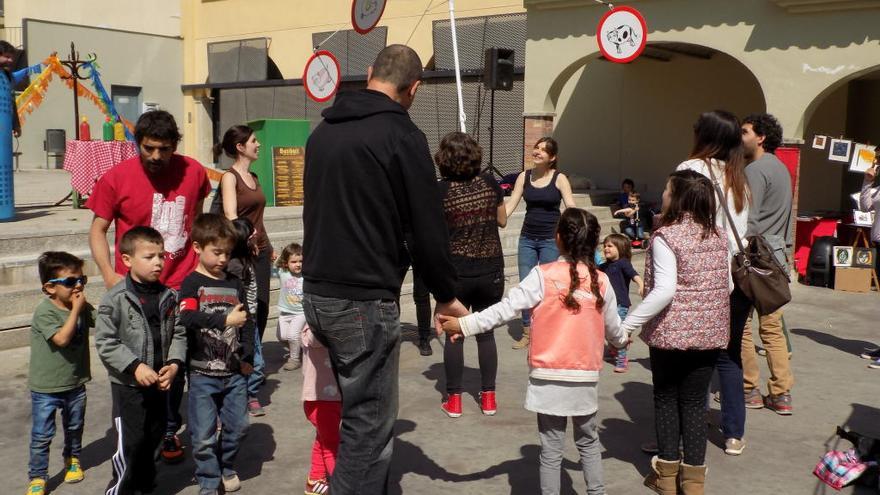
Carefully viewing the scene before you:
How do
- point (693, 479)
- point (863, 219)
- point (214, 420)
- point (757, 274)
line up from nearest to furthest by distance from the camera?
1. point (214, 420)
2. point (693, 479)
3. point (757, 274)
4. point (863, 219)

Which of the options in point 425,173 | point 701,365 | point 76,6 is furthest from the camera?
point 76,6

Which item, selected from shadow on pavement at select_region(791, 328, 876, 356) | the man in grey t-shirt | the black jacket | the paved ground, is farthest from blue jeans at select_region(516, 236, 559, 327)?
the black jacket

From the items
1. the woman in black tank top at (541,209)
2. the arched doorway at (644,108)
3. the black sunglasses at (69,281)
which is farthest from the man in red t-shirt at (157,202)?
the arched doorway at (644,108)

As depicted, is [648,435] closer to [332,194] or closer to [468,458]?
[468,458]

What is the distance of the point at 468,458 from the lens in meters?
4.92

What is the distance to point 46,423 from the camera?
431 cm

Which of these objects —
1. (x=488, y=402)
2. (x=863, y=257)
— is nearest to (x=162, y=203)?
(x=488, y=402)

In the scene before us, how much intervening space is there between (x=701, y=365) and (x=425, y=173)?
6.31 ft

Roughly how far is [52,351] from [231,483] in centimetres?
112

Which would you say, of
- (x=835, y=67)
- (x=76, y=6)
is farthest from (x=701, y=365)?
(x=76, y=6)

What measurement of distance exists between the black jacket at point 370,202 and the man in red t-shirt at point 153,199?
57.4 inches

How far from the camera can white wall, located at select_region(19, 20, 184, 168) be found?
26.0 meters

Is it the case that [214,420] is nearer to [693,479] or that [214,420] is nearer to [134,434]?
[134,434]

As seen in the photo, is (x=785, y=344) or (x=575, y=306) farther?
(x=785, y=344)
